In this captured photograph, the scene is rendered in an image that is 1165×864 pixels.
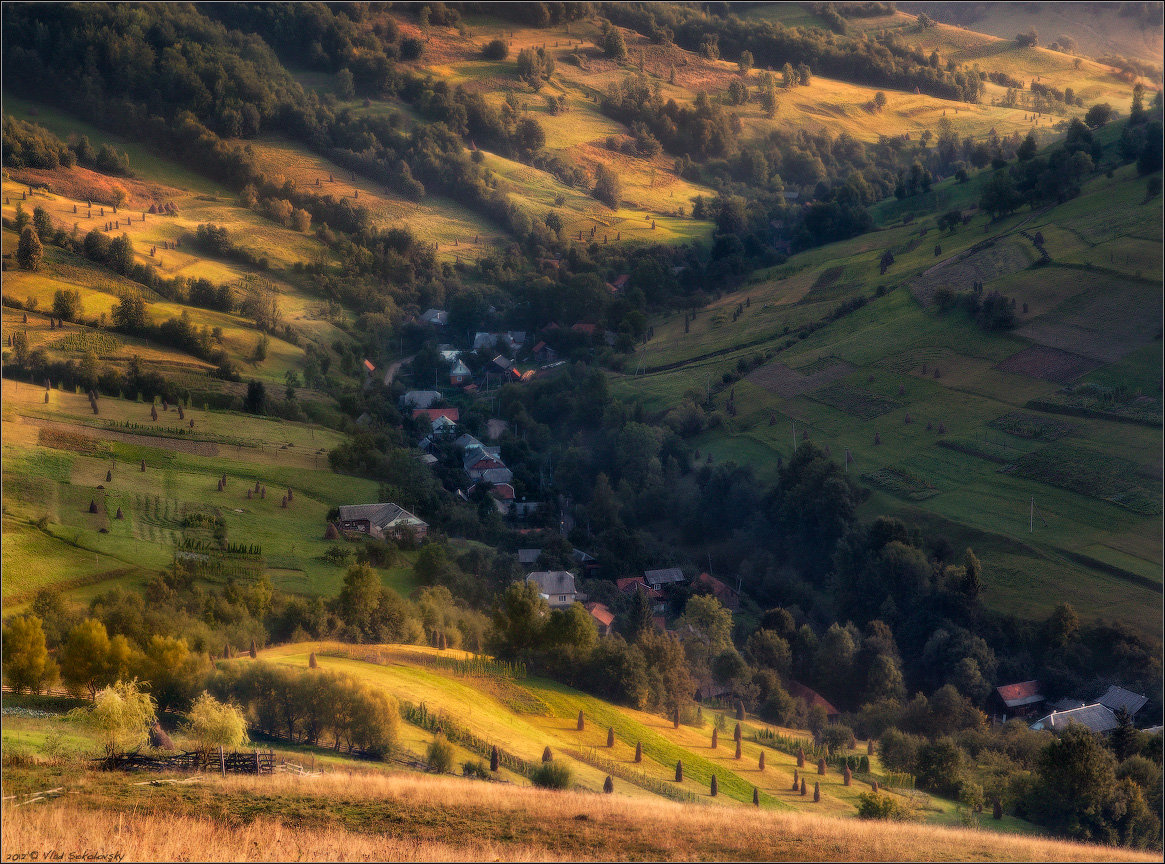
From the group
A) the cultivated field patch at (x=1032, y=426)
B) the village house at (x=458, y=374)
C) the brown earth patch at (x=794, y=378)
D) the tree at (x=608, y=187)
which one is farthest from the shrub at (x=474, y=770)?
the tree at (x=608, y=187)

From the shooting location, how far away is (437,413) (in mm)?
58062

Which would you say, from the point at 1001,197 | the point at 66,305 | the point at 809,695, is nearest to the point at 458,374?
the point at 66,305

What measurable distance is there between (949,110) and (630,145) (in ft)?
107

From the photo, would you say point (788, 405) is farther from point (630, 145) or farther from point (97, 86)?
point (97, 86)

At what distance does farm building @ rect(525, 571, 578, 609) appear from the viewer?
3838 centimetres

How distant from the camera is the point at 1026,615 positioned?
3675 cm

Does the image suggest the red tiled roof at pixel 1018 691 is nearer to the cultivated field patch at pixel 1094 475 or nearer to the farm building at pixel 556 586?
the cultivated field patch at pixel 1094 475

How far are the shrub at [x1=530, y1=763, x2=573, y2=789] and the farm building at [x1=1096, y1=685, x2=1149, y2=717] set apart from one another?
2112 cm

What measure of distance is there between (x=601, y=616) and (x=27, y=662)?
19.8 meters

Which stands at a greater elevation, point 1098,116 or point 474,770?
point 1098,116

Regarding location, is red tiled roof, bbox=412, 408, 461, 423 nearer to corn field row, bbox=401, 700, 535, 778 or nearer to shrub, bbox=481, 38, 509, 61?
corn field row, bbox=401, 700, 535, 778

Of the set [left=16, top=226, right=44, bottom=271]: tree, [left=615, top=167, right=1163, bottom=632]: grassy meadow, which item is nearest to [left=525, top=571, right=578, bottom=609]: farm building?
[left=615, top=167, right=1163, bottom=632]: grassy meadow

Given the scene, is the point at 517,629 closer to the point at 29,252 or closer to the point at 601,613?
the point at 601,613

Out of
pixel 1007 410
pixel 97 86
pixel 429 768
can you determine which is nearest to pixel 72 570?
pixel 429 768
